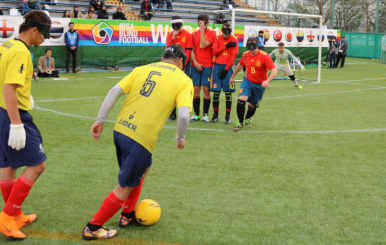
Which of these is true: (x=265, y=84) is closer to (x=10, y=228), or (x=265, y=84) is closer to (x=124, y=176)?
(x=124, y=176)

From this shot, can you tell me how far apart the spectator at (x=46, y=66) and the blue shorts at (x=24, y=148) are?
14.2 m

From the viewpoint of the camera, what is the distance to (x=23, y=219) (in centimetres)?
407

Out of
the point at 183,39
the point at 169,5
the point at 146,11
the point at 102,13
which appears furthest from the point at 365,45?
the point at 183,39

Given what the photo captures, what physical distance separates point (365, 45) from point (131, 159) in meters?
38.2

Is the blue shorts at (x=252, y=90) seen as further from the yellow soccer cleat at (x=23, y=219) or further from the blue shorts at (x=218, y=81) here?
the yellow soccer cleat at (x=23, y=219)

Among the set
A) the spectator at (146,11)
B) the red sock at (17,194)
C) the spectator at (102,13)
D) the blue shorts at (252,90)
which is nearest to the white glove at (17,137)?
the red sock at (17,194)

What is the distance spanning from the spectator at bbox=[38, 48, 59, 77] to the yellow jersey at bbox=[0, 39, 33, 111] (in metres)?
14.3

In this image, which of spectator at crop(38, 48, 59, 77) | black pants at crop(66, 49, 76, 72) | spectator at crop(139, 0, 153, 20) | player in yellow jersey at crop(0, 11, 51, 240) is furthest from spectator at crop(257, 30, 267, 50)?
Result: player in yellow jersey at crop(0, 11, 51, 240)

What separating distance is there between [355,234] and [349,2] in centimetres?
4714

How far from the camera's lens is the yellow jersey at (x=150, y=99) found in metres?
3.65

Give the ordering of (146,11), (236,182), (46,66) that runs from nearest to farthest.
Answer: (236,182) → (46,66) → (146,11)

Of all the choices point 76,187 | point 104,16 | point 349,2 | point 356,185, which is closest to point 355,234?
point 356,185

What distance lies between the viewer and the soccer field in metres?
4.06

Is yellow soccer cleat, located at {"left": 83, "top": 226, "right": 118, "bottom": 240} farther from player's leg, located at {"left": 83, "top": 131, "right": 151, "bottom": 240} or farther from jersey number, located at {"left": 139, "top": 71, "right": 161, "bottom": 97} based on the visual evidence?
jersey number, located at {"left": 139, "top": 71, "right": 161, "bottom": 97}
